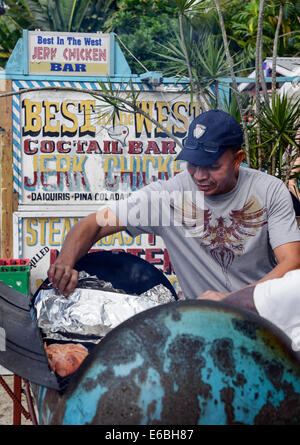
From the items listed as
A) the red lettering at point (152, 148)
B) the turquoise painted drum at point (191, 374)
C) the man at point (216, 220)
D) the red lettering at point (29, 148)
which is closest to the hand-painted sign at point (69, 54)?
the red lettering at point (29, 148)

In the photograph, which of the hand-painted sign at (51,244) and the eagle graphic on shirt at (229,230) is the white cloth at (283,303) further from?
the hand-painted sign at (51,244)

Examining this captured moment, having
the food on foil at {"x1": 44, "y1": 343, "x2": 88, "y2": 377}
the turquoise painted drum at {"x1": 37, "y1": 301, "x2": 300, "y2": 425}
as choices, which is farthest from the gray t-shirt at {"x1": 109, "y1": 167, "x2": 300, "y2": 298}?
the turquoise painted drum at {"x1": 37, "y1": 301, "x2": 300, "y2": 425}

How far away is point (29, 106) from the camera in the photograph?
5570 millimetres

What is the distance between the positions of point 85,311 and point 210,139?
909mm

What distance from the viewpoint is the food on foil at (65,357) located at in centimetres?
172

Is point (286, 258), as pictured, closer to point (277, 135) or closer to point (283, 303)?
point (283, 303)

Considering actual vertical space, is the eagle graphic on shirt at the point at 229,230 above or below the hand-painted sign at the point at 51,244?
above

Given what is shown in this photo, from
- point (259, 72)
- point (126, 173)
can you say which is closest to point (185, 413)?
point (259, 72)

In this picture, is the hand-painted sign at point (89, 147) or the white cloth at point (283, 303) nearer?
the white cloth at point (283, 303)

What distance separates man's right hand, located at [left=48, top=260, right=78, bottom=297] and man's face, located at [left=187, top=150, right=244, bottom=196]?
705 mm

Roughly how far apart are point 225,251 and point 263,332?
46.5 inches

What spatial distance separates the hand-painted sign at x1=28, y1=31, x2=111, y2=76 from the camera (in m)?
5.47

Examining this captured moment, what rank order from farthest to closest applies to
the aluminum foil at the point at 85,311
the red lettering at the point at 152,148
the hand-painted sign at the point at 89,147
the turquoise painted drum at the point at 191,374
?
the red lettering at the point at 152,148
the hand-painted sign at the point at 89,147
the aluminum foil at the point at 85,311
the turquoise painted drum at the point at 191,374

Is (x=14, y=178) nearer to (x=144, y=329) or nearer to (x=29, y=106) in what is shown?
(x=29, y=106)
